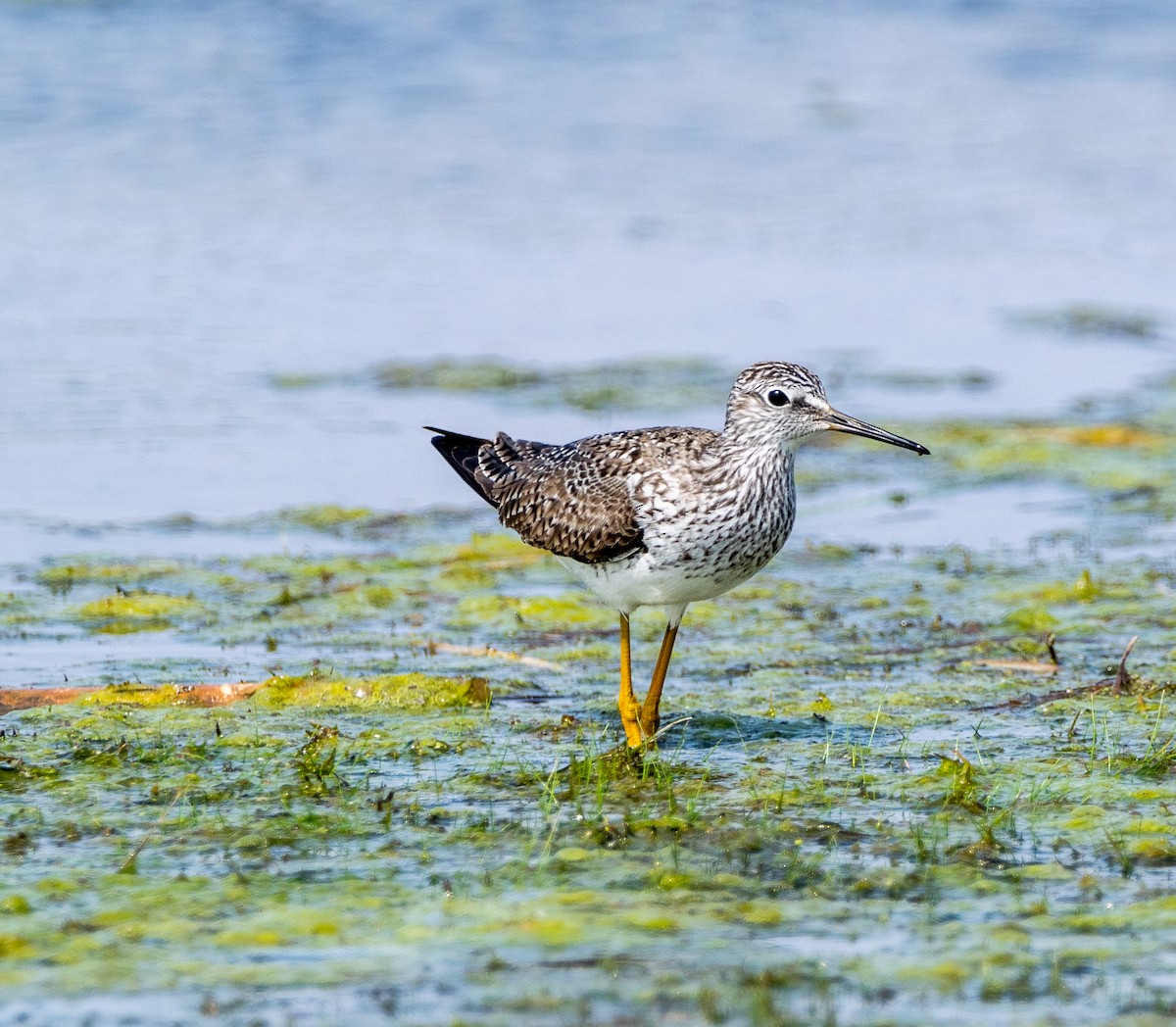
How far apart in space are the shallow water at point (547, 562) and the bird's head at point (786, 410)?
45.4 inches

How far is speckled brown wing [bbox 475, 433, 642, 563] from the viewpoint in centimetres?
673

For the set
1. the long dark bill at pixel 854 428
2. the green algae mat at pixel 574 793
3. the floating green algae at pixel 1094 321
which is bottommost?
the green algae mat at pixel 574 793

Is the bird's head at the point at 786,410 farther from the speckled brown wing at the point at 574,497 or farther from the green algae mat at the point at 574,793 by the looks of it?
the green algae mat at the point at 574,793

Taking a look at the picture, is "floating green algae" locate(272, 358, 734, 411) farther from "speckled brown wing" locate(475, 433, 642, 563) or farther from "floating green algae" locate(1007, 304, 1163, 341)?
"speckled brown wing" locate(475, 433, 642, 563)

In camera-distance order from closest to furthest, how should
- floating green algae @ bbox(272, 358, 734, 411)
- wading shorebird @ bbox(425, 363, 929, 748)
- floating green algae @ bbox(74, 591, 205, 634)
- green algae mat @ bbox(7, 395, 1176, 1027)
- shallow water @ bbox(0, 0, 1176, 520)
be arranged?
1. green algae mat @ bbox(7, 395, 1176, 1027)
2. wading shorebird @ bbox(425, 363, 929, 748)
3. floating green algae @ bbox(74, 591, 205, 634)
4. shallow water @ bbox(0, 0, 1176, 520)
5. floating green algae @ bbox(272, 358, 734, 411)

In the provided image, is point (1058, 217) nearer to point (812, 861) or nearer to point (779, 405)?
point (779, 405)

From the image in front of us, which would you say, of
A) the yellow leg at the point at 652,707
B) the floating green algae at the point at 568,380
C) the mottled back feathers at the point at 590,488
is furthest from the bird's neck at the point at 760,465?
the floating green algae at the point at 568,380

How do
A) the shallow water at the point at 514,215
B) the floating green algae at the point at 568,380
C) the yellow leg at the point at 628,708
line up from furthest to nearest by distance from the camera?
1. the floating green algae at the point at 568,380
2. the shallow water at the point at 514,215
3. the yellow leg at the point at 628,708

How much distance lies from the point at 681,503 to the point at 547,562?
342 cm

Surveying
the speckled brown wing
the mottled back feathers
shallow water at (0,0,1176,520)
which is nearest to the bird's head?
the mottled back feathers

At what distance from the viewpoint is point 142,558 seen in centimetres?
958

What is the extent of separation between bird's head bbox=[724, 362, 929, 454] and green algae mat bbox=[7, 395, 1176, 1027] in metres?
1.15

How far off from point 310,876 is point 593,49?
19619 millimetres

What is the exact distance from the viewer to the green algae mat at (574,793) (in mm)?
4598
